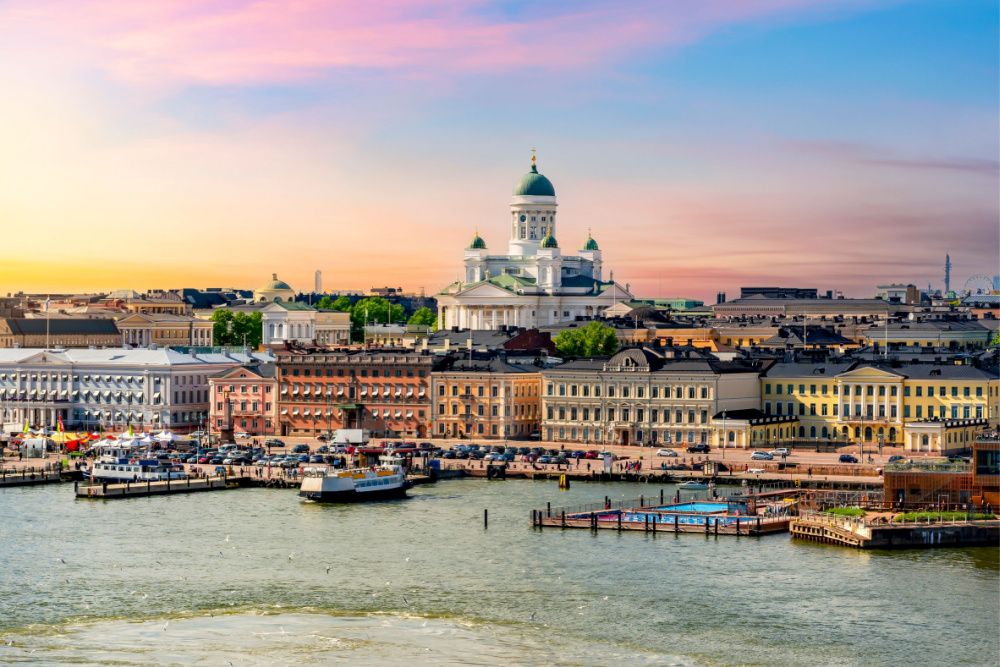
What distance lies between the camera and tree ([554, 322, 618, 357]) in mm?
119938

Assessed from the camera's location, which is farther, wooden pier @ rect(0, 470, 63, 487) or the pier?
wooden pier @ rect(0, 470, 63, 487)

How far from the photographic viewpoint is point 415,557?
5503 cm

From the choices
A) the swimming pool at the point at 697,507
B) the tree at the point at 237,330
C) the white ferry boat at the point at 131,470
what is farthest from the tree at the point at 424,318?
the swimming pool at the point at 697,507

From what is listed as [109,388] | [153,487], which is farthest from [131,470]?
[109,388]

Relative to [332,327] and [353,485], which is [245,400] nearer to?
[353,485]

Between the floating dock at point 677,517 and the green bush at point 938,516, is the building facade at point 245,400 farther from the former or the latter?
the green bush at point 938,516

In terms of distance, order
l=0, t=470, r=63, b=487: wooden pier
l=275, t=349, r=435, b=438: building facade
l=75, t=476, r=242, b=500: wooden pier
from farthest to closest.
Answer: l=275, t=349, r=435, b=438: building facade, l=0, t=470, r=63, b=487: wooden pier, l=75, t=476, r=242, b=500: wooden pier

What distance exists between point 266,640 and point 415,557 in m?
12.3

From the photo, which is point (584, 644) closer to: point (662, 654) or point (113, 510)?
point (662, 654)

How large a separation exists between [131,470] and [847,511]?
29.8 m

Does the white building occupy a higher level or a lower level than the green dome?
lower

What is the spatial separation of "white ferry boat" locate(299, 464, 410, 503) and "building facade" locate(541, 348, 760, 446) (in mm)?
20311

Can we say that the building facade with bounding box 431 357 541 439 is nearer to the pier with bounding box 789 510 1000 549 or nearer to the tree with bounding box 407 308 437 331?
the pier with bounding box 789 510 1000 549

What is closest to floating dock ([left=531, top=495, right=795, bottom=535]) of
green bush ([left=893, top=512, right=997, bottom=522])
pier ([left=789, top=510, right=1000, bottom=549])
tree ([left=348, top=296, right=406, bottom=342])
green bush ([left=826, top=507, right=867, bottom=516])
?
green bush ([left=826, top=507, right=867, bottom=516])
